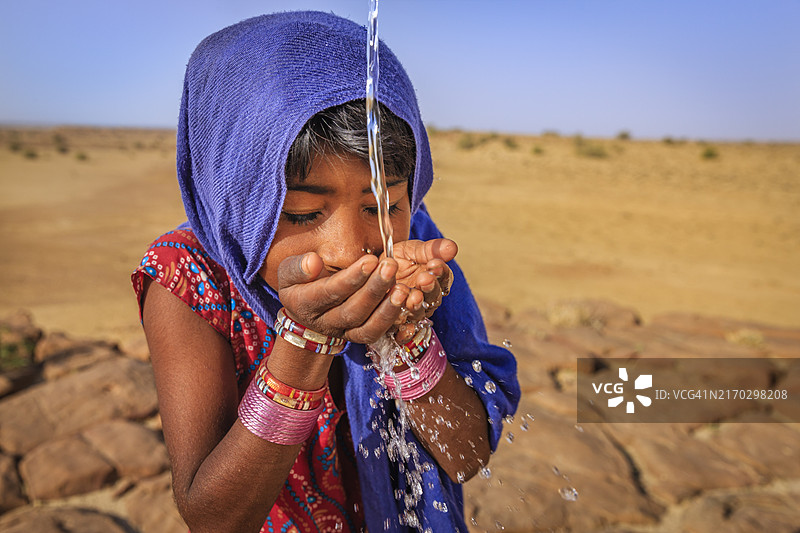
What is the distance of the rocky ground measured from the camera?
2.48 m

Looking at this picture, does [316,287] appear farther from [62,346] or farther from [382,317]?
[62,346]

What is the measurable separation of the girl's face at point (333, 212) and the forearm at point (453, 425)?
1.19 feet

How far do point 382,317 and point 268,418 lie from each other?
1.08 ft

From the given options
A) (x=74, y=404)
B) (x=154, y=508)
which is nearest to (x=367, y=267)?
(x=154, y=508)

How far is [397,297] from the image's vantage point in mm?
934

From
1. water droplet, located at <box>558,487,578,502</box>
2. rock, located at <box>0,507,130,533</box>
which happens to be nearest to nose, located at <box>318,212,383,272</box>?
water droplet, located at <box>558,487,578,502</box>

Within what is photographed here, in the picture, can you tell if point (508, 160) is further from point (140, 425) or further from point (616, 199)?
point (140, 425)

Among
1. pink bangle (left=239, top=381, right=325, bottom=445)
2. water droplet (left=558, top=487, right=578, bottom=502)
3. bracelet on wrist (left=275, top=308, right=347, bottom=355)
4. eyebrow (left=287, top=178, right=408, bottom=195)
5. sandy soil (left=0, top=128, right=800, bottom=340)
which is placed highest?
eyebrow (left=287, top=178, right=408, bottom=195)

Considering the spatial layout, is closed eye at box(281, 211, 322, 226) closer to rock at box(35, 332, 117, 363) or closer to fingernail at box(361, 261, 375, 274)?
fingernail at box(361, 261, 375, 274)

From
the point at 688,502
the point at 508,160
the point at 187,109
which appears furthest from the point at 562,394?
the point at 508,160

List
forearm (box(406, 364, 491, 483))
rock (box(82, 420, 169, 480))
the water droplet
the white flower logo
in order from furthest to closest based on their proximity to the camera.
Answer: the white flower logo, rock (box(82, 420, 169, 480)), the water droplet, forearm (box(406, 364, 491, 483))

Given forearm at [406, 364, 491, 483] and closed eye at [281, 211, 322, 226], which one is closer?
closed eye at [281, 211, 322, 226]

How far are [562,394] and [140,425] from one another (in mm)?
2321

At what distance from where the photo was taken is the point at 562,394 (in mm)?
3533
